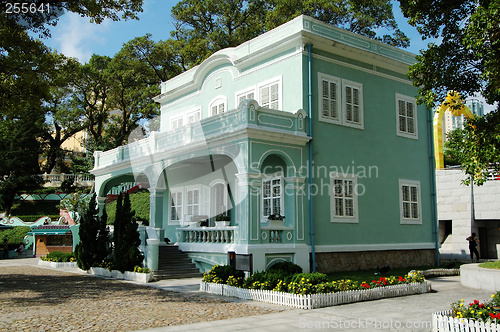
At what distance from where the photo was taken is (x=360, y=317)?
9.80 meters

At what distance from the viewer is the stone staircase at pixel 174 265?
1720 centimetres

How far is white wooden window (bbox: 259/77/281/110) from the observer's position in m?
18.2

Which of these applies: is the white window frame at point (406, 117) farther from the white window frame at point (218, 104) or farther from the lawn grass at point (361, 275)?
the white window frame at point (218, 104)

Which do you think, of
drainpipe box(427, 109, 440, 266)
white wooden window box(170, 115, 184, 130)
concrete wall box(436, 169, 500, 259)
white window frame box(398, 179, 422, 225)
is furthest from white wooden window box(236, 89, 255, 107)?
concrete wall box(436, 169, 500, 259)

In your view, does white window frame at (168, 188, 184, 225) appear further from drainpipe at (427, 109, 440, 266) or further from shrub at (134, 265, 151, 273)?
drainpipe at (427, 109, 440, 266)

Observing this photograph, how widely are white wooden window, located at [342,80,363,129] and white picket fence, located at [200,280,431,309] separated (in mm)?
7384

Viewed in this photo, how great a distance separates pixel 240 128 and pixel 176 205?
31.6 ft

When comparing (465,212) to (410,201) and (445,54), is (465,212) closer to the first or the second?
(410,201)

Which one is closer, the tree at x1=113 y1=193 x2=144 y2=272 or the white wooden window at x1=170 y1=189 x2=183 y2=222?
the tree at x1=113 y1=193 x2=144 y2=272

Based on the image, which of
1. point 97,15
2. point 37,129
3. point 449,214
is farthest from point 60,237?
point 449,214

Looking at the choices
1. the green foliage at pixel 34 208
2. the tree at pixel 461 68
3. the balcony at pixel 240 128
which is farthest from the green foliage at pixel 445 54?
the green foliage at pixel 34 208

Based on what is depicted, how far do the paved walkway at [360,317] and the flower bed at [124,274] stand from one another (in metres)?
7.12

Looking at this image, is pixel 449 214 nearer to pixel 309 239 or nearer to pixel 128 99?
pixel 309 239

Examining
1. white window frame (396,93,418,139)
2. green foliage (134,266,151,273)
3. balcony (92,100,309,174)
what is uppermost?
white window frame (396,93,418,139)
